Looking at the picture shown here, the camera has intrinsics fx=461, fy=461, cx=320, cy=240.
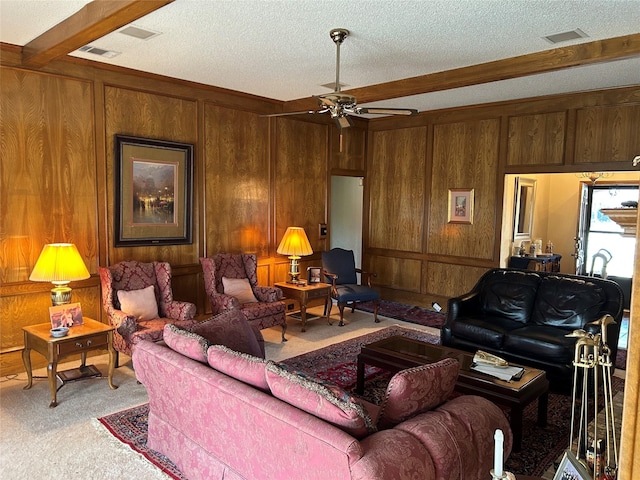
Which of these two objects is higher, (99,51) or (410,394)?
(99,51)

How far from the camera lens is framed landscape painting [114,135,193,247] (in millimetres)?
4902

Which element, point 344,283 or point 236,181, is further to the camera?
point 344,283

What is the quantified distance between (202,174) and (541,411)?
14.0ft

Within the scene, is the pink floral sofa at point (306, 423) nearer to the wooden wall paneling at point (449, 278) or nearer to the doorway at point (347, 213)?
the wooden wall paneling at point (449, 278)

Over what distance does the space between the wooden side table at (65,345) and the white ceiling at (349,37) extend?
2438 mm

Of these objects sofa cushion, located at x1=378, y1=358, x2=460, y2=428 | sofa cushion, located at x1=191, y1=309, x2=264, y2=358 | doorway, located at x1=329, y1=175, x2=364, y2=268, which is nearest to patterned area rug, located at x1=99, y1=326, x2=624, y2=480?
sofa cushion, located at x1=191, y1=309, x2=264, y2=358

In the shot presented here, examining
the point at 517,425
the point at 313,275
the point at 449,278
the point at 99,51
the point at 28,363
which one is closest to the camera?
the point at 517,425

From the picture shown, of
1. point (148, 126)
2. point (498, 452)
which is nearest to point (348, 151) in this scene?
point (148, 126)

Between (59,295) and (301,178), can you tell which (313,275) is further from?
(59,295)

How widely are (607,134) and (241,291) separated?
4.66 meters

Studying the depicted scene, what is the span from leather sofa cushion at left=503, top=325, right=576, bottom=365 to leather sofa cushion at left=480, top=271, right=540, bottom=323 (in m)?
0.40

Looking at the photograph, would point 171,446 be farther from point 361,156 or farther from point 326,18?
point 361,156

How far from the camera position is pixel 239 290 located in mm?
5375

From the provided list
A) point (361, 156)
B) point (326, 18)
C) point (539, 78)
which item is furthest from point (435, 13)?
point (361, 156)
